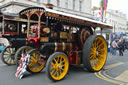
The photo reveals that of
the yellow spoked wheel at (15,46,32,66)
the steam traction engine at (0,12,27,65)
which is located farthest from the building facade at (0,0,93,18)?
the yellow spoked wheel at (15,46,32,66)

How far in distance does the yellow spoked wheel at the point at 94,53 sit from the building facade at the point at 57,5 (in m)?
13.7

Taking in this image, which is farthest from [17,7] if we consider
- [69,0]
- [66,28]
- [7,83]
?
[7,83]

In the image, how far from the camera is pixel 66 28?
235 inches

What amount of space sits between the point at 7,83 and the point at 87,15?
3254 centimetres

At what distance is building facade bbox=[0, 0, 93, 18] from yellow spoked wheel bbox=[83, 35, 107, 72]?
44.8ft

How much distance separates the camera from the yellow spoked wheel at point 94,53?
5211 mm

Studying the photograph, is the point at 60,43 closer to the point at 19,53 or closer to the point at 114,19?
the point at 19,53

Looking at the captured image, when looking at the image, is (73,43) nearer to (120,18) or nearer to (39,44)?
(39,44)

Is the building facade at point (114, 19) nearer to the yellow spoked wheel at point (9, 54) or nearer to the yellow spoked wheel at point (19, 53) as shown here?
the yellow spoked wheel at point (9, 54)

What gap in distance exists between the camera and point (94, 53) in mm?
5742

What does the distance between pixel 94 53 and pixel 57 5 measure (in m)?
23.2

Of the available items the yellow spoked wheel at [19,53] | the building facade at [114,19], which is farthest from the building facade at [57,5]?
the building facade at [114,19]

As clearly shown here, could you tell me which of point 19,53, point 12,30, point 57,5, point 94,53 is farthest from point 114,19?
point 19,53

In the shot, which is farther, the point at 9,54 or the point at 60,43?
the point at 9,54
